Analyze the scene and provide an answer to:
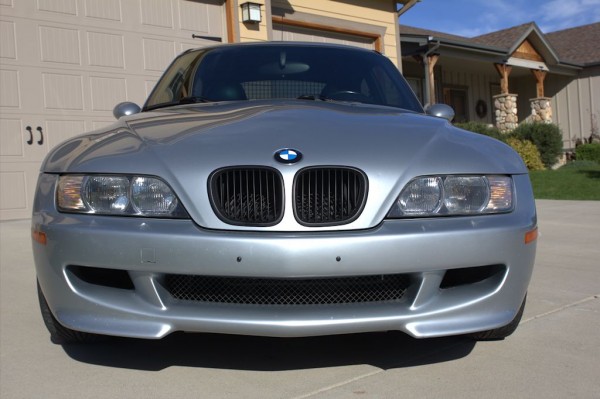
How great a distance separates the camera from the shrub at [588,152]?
64.5 ft

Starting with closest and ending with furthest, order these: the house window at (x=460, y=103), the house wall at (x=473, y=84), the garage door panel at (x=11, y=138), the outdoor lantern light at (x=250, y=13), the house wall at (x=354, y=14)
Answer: the garage door panel at (x=11, y=138), the outdoor lantern light at (x=250, y=13), the house wall at (x=354, y=14), the house wall at (x=473, y=84), the house window at (x=460, y=103)

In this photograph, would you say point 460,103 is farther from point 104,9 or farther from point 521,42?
point 104,9

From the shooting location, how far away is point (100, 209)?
2438mm

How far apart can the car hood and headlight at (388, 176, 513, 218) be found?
0.11 ft

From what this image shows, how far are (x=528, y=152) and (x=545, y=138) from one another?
67.6 inches

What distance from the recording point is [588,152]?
→ 19859 millimetres

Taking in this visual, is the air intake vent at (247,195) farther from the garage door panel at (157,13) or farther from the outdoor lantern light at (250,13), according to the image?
the outdoor lantern light at (250,13)

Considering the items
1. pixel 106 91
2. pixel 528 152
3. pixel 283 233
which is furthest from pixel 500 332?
pixel 528 152

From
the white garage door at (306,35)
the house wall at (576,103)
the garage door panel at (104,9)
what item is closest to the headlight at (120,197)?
the garage door panel at (104,9)

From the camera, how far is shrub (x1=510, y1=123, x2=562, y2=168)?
17438 millimetres

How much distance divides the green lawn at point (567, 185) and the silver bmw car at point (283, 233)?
27.6 feet

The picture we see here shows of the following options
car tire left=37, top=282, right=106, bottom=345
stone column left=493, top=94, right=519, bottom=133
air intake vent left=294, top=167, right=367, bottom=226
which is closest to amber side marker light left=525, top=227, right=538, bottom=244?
air intake vent left=294, top=167, right=367, bottom=226

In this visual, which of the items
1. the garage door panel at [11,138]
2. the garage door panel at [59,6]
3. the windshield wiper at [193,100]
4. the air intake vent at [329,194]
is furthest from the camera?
the garage door panel at [59,6]

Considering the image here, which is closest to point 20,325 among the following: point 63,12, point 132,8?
point 63,12
